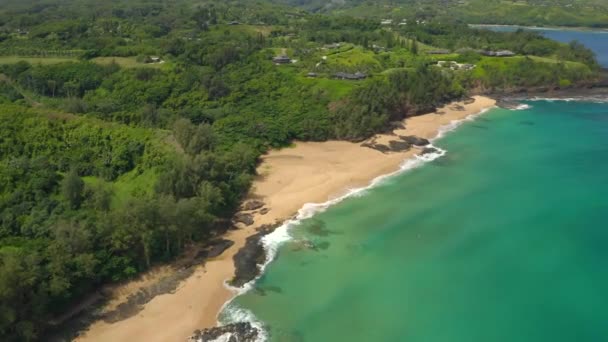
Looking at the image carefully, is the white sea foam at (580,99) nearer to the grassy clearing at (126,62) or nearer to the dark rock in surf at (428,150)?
the dark rock in surf at (428,150)

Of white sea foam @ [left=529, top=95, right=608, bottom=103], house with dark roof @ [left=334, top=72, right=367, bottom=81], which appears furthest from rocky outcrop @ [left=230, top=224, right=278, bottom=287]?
white sea foam @ [left=529, top=95, right=608, bottom=103]

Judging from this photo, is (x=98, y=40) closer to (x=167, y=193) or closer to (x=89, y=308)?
(x=167, y=193)

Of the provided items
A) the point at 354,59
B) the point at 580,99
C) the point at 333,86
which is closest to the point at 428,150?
the point at 333,86

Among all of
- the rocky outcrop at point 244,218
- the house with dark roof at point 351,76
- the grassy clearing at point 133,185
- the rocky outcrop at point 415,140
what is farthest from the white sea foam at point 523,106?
the grassy clearing at point 133,185

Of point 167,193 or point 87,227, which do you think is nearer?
point 87,227

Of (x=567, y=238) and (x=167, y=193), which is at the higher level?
(x=167, y=193)

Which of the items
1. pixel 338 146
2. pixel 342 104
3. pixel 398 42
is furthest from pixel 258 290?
pixel 398 42
